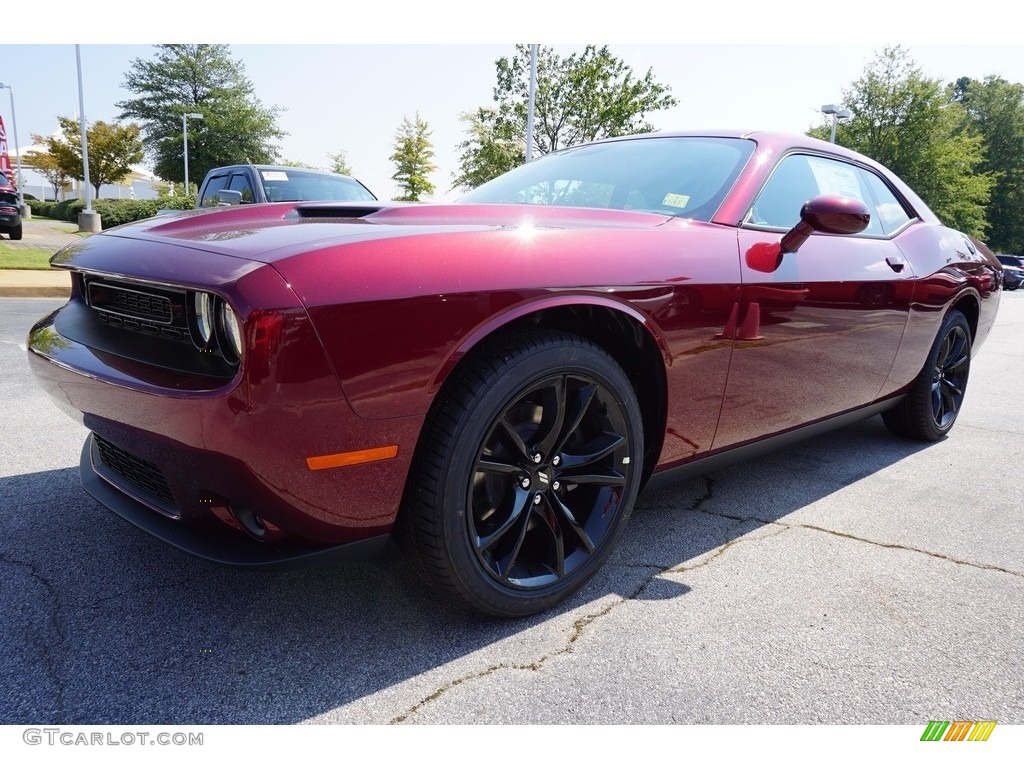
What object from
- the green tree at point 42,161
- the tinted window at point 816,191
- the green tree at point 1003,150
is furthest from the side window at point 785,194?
the green tree at point 1003,150

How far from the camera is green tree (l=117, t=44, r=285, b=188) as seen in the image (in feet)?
128

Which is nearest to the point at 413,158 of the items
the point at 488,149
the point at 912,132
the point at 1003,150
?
the point at 488,149

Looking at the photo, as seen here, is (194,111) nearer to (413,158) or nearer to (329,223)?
(413,158)

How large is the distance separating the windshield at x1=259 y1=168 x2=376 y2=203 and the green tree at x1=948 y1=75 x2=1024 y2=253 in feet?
166

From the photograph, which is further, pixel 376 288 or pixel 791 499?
pixel 791 499

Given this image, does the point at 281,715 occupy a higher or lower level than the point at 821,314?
lower

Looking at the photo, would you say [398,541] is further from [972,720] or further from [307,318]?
[972,720]

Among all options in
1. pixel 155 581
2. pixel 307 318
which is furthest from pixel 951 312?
pixel 155 581

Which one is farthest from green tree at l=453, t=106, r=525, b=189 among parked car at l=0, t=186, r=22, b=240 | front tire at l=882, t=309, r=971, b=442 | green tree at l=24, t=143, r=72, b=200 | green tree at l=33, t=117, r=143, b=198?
green tree at l=24, t=143, r=72, b=200

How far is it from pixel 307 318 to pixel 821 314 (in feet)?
6.26

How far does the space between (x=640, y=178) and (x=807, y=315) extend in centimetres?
78

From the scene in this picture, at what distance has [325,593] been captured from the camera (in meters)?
2.00

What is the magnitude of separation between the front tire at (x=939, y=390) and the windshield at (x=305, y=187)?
5.81 m
